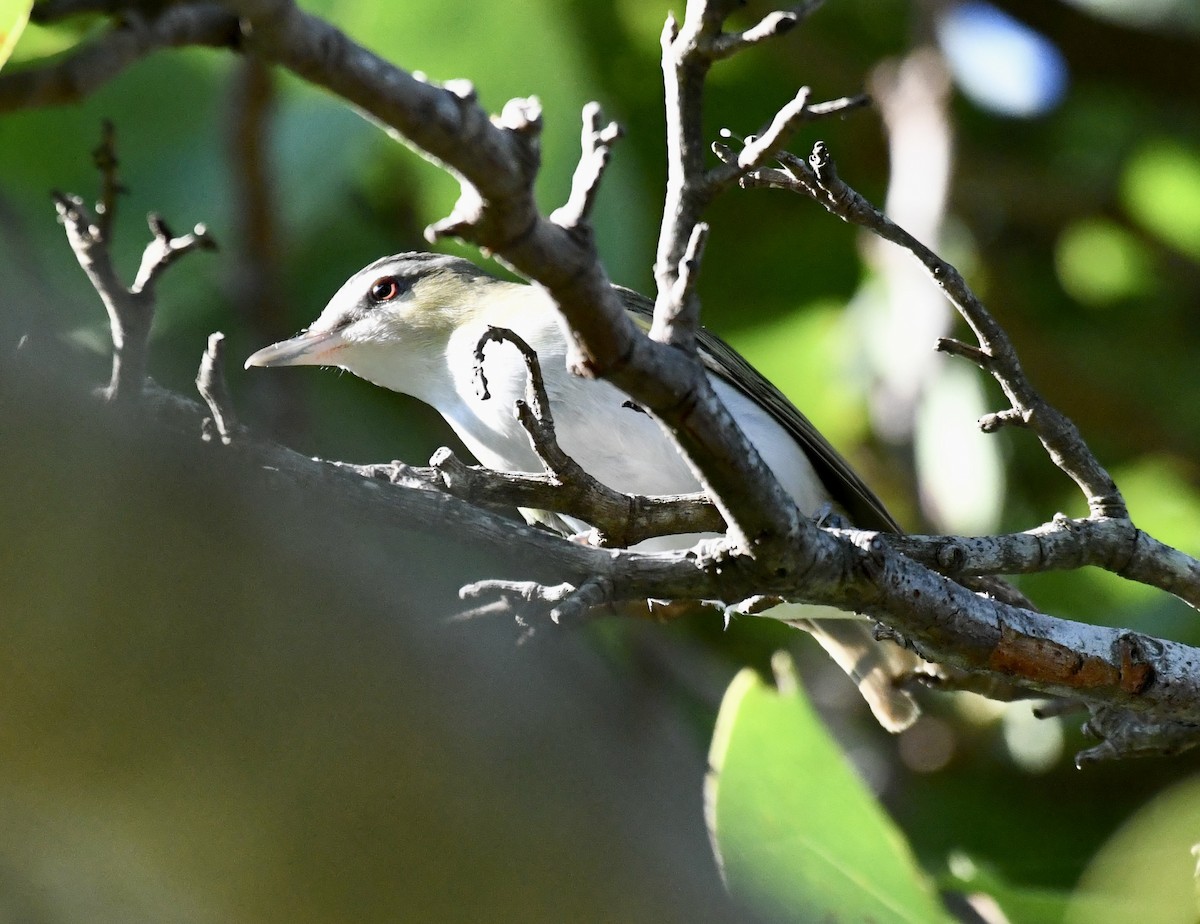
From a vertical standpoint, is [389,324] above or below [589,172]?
below

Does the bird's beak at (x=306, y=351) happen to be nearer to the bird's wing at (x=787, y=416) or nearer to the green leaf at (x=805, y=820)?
the bird's wing at (x=787, y=416)

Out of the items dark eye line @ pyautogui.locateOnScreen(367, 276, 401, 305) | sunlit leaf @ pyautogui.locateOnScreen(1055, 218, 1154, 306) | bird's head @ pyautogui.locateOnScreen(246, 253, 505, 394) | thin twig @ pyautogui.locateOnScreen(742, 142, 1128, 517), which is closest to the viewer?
thin twig @ pyautogui.locateOnScreen(742, 142, 1128, 517)

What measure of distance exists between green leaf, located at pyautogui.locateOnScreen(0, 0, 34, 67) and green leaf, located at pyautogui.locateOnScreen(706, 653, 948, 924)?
5.42 feet

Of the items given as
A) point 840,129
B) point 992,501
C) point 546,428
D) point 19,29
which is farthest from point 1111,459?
point 19,29

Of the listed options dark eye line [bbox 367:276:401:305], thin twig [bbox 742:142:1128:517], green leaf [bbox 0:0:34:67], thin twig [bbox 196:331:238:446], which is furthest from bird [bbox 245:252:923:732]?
green leaf [bbox 0:0:34:67]

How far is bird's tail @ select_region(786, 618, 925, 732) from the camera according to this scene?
3551 millimetres

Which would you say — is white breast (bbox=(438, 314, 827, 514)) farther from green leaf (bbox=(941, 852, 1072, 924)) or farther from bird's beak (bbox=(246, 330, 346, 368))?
green leaf (bbox=(941, 852, 1072, 924))

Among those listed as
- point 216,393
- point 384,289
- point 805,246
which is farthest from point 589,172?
point 805,246

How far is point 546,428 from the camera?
199 cm

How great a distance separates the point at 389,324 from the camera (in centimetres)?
395

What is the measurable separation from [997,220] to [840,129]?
0.77 meters

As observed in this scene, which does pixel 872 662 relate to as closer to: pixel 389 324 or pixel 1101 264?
pixel 389 324

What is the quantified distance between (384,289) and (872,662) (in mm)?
1741

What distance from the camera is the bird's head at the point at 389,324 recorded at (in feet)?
12.6
